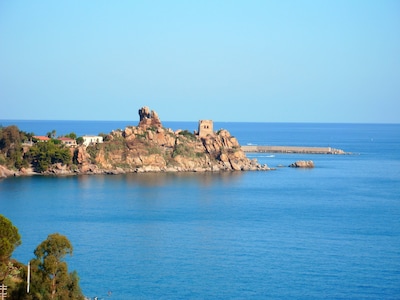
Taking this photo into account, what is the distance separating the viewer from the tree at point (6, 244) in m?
27.4

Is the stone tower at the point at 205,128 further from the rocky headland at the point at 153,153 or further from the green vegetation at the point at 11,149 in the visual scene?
the green vegetation at the point at 11,149

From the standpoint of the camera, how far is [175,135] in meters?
86.2

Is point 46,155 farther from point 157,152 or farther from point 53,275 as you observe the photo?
point 53,275

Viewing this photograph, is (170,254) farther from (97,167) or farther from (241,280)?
(97,167)

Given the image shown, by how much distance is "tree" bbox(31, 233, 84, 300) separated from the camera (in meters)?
25.8

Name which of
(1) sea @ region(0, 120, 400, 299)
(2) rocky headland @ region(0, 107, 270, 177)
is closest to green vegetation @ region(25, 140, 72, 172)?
(2) rocky headland @ region(0, 107, 270, 177)

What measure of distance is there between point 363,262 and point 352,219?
45.2 ft

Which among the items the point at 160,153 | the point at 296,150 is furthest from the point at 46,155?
the point at 296,150

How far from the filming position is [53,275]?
2609 cm

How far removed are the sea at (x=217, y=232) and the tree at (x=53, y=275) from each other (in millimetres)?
6752

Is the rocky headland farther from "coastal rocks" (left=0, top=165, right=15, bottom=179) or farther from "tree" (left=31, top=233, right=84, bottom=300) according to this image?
"tree" (left=31, top=233, right=84, bottom=300)

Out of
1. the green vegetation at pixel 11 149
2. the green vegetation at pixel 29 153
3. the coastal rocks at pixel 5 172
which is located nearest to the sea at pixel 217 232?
the coastal rocks at pixel 5 172

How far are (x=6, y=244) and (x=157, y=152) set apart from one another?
5492 cm

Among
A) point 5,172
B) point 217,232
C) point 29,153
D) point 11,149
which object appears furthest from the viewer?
point 11,149
